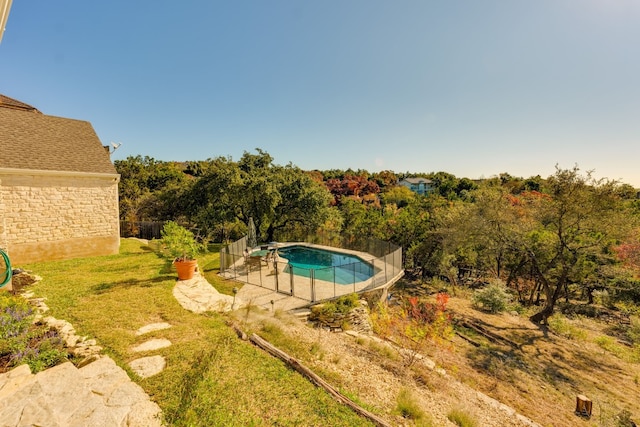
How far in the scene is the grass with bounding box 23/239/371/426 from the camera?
3.72m

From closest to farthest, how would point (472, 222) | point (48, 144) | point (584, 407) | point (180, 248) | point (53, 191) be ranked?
point (584, 407), point (180, 248), point (53, 191), point (48, 144), point (472, 222)

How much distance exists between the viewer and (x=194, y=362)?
464 centimetres

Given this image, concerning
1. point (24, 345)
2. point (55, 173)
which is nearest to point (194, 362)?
point (24, 345)

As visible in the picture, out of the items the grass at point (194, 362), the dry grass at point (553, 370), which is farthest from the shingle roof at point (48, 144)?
the dry grass at point (553, 370)

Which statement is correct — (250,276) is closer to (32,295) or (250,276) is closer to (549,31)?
(32,295)

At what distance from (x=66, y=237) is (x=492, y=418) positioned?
17.1 metres

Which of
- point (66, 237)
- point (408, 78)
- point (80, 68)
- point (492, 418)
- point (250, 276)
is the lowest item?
point (492, 418)

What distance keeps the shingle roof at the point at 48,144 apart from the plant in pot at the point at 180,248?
Result: 722cm

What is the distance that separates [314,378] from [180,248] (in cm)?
709

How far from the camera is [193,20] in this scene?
1228cm

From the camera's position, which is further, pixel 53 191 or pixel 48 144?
pixel 48 144

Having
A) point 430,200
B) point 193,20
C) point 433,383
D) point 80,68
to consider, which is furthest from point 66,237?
point 430,200

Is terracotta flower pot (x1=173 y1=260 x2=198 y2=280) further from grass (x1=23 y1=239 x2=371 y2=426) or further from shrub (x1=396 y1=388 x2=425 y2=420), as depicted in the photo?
shrub (x1=396 y1=388 x2=425 y2=420)

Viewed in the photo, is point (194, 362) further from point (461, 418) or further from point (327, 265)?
point (327, 265)
